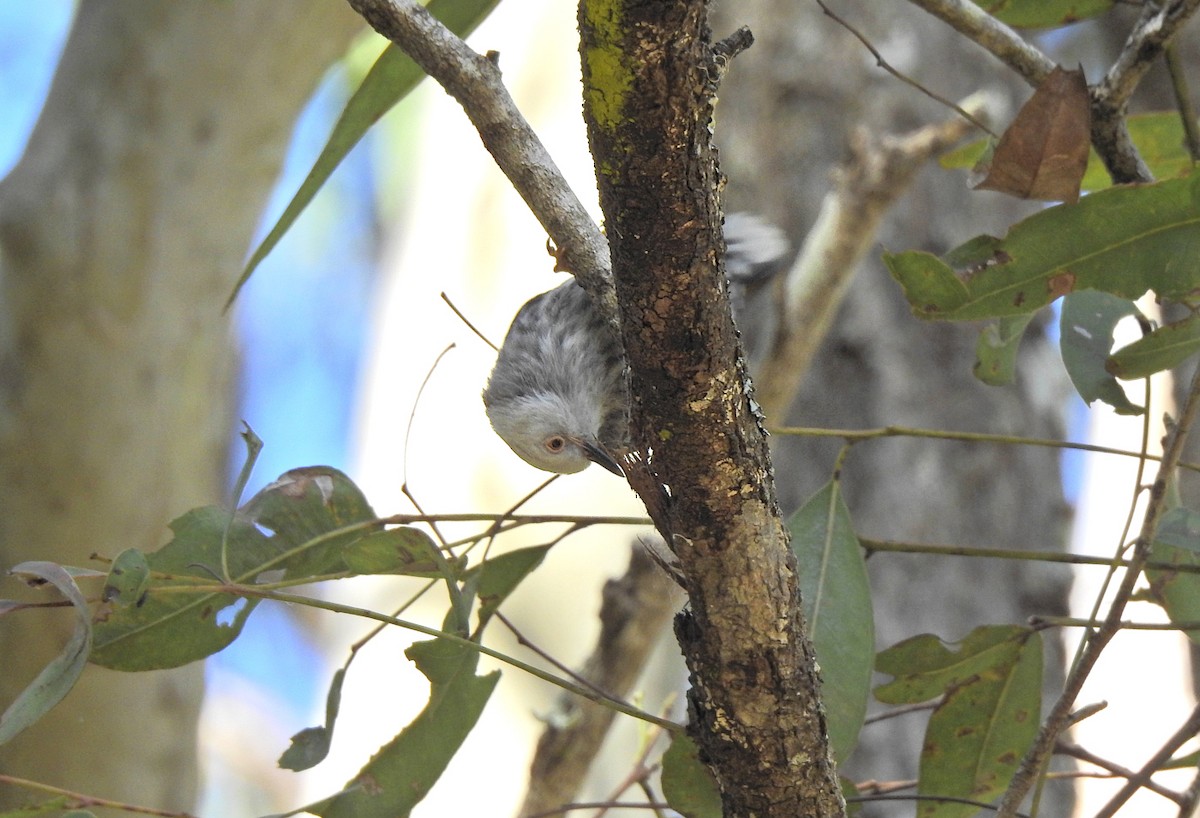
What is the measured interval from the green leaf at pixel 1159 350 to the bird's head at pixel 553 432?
0.82 meters

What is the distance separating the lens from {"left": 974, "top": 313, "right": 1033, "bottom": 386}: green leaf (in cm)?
126

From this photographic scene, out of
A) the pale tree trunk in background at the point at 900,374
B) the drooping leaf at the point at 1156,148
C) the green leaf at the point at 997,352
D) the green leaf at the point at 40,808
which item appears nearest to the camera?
the green leaf at the point at 40,808

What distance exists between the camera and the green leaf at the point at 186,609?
1099 mm

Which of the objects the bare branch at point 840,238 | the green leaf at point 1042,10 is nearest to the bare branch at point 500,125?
the green leaf at point 1042,10

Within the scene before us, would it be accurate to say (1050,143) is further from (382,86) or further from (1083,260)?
(382,86)

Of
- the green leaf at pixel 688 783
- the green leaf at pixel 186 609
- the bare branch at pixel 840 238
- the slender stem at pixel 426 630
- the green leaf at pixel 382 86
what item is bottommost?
the green leaf at pixel 688 783

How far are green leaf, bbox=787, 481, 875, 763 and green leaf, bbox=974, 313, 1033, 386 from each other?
0.77ft

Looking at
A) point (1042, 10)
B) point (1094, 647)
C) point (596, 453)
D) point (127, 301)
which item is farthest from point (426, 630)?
point (127, 301)

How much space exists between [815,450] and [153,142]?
1.67 metres

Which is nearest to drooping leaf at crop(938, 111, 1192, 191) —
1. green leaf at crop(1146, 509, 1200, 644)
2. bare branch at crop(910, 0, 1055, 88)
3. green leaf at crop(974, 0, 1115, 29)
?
green leaf at crop(974, 0, 1115, 29)

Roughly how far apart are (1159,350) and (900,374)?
5.83 ft

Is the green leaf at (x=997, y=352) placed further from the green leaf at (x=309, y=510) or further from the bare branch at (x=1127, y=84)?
the green leaf at (x=309, y=510)

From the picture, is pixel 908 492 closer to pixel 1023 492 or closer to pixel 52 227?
pixel 1023 492

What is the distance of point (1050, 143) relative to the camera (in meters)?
1.05
